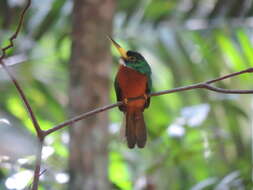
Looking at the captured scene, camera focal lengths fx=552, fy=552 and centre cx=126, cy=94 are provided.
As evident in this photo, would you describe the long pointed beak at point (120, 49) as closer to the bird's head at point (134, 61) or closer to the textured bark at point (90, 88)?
the bird's head at point (134, 61)

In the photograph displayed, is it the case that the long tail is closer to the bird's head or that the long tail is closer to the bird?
the bird

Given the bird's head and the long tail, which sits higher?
the bird's head

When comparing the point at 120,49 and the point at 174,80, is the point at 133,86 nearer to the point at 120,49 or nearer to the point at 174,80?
the point at 120,49

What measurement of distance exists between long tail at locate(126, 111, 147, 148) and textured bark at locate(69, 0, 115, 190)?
23 cm

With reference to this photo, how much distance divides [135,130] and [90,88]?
1.44 ft

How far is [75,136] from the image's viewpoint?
265cm

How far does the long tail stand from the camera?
2277 millimetres

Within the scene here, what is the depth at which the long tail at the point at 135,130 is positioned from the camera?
228 centimetres

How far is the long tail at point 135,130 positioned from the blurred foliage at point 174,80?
430 mm

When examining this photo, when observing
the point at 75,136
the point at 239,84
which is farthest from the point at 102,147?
the point at 239,84

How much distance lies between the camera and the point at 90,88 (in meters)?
2.70

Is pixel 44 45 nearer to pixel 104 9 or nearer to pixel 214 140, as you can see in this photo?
pixel 104 9

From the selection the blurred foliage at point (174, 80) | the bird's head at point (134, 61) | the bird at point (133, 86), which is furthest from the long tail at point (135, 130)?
the blurred foliage at point (174, 80)

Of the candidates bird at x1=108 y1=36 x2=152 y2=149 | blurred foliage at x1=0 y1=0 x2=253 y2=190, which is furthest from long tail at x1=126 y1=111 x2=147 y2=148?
blurred foliage at x1=0 y1=0 x2=253 y2=190
